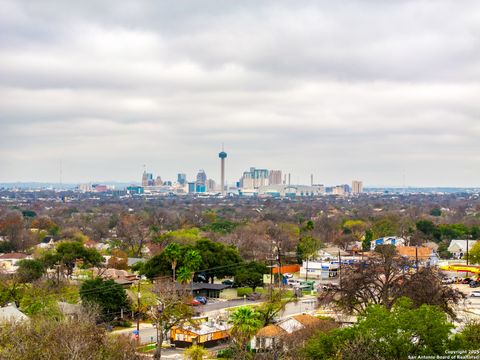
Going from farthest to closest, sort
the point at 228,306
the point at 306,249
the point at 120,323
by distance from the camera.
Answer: the point at 306,249, the point at 228,306, the point at 120,323

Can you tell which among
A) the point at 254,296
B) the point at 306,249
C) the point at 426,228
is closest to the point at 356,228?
the point at 426,228

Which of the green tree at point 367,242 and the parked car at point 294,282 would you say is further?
the green tree at point 367,242

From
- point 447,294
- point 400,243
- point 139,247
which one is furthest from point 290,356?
point 400,243

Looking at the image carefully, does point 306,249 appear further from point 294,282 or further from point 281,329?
point 281,329

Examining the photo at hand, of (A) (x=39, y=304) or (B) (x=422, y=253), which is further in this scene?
(B) (x=422, y=253)

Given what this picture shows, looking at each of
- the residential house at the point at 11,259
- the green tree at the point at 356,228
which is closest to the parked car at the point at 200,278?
the residential house at the point at 11,259

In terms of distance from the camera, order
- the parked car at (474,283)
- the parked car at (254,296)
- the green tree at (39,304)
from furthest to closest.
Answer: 1. the parked car at (474,283)
2. the parked car at (254,296)
3. the green tree at (39,304)

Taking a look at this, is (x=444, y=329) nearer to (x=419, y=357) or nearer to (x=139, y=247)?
(x=419, y=357)

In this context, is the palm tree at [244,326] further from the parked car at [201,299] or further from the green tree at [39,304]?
the parked car at [201,299]
